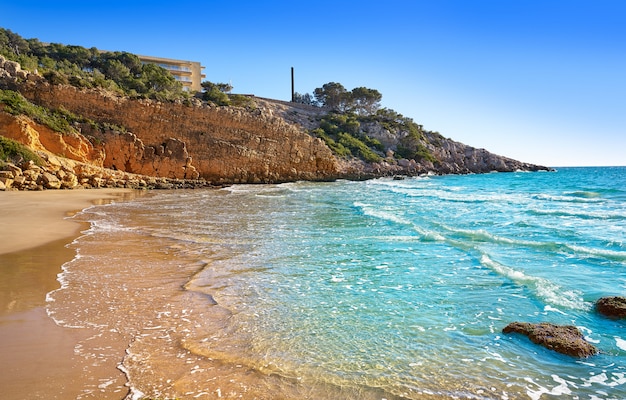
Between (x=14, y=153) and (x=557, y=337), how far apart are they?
27.6 metres

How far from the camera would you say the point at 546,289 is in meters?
7.38

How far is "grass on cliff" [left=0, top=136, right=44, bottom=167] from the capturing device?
77.1 ft

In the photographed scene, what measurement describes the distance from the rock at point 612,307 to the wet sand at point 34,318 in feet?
22.2

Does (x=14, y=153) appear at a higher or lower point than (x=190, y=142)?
lower

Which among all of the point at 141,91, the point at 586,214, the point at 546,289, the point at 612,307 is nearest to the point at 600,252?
the point at 546,289

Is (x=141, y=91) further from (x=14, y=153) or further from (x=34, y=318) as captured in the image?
(x=34, y=318)

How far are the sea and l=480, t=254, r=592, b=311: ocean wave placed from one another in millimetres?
31

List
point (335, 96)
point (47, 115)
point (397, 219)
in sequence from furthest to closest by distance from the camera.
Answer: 1. point (335, 96)
2. point (47, 115)
3. point (397, 219)

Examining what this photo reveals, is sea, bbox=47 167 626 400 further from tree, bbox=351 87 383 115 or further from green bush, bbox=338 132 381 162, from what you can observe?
tree, bbox=351 87 383 115

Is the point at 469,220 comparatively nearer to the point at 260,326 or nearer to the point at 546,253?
the point at 546,253

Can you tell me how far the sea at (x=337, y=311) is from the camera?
4156 mm

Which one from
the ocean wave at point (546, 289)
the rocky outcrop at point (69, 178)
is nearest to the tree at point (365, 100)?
the rocky outcrop at point (69, 178)

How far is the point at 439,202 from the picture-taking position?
918 inches

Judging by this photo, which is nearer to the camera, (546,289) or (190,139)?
(546,289)
